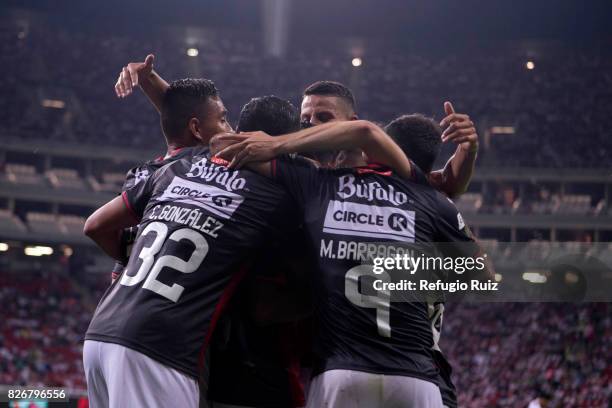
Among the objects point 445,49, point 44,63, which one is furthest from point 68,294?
point 445,49

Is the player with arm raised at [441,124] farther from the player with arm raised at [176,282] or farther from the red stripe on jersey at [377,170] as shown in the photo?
the player with arm raised at [176,282]

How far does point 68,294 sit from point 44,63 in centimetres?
1459

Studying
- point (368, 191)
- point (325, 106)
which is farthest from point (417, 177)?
point (325, 106)

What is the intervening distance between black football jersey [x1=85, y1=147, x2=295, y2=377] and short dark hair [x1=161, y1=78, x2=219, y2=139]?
529mm

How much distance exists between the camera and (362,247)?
11.5 feet

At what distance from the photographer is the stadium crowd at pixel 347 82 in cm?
3875

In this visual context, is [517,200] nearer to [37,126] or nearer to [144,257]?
[37,126]

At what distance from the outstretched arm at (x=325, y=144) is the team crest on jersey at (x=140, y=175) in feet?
1.82

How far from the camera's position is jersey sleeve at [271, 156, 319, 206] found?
12.1 feet

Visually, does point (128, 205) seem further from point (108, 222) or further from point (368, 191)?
point (368, 191)

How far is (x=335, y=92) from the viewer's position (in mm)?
4500

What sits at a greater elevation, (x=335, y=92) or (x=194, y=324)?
(x=335, y=92)

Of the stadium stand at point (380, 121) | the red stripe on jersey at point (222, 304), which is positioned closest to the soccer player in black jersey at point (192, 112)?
the red stripe on jersey at point (222, 304)

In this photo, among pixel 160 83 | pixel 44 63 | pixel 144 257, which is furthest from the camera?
pixel 44 63
